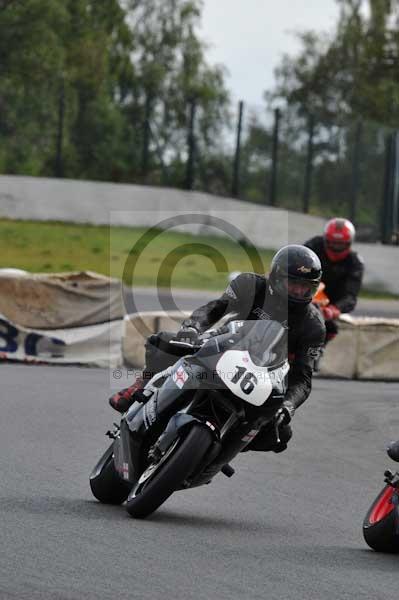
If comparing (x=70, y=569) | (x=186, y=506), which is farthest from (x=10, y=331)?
(x=70, y=569)

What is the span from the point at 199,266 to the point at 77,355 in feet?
46.2

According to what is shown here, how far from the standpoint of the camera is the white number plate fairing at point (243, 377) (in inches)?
278

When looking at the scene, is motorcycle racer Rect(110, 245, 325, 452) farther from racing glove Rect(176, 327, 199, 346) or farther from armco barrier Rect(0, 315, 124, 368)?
armco barrier Rect(0, 315, 124, 368)

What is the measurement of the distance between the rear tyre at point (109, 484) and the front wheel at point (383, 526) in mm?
1455

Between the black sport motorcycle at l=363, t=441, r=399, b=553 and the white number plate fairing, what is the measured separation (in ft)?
2.31

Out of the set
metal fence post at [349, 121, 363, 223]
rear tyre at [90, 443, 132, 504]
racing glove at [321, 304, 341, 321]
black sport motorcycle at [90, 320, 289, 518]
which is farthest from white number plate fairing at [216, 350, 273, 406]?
metal fence post at [349, 121, 363, 223]

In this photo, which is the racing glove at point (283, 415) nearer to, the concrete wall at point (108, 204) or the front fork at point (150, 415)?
the front fork at point (150, 415)

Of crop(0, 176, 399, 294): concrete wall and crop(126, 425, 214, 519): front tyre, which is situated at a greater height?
crop(126, 425, 214, 519): front tyre

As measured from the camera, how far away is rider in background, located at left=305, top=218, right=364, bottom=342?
13930 millimetres

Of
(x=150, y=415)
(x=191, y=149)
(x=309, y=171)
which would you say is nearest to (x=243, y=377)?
(x=150, y=415)

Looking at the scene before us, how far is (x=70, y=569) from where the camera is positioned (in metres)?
5.78

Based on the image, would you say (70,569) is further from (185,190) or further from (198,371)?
(185,190)

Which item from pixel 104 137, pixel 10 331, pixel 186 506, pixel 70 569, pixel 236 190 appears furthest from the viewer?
pixel 104 137

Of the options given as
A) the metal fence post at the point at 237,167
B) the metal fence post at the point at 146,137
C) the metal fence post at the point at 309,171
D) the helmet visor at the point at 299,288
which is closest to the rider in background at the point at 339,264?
the helmet visor at the point at 299,288
